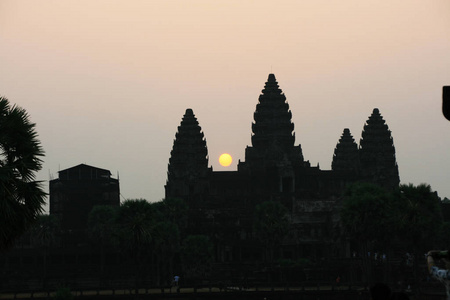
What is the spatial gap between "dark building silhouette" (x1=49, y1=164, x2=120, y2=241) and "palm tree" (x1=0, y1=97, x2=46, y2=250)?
527ft

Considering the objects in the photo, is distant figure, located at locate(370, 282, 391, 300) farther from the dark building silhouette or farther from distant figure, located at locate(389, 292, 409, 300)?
the dark building silhouette

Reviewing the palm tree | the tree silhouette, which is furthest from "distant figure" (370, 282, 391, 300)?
the tree silhouette

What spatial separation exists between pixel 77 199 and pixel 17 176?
16599 cm

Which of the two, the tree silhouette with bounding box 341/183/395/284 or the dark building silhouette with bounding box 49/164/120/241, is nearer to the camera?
the tree silhouette with bounding box 341/183/395/284

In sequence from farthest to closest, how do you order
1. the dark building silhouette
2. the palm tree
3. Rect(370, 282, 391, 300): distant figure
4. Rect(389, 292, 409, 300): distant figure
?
the dark building silhouette < the palm tree < Rect(370, 282, 391, 300): distant figure < Rect(389, 292, 409, 300): distant figure

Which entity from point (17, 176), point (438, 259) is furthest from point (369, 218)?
point (438, 259)

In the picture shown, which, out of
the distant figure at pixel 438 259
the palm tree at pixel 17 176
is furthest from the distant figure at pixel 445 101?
the palm tree at pixel 17 176

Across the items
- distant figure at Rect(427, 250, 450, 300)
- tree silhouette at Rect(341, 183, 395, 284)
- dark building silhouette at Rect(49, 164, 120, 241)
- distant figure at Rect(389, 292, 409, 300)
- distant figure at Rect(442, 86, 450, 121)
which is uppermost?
dark building silhouette at Rect(49, 164, 120, 241)

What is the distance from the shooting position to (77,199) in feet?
644

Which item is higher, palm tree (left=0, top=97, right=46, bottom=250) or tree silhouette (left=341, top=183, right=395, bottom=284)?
tree silhouette (left=341, top=183, right=395, bottom=284)

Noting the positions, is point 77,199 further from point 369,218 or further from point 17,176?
point 17,176

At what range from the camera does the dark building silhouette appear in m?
195

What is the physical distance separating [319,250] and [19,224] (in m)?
139

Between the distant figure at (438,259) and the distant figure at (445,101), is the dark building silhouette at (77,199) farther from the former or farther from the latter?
the distant figure at (445,101)
